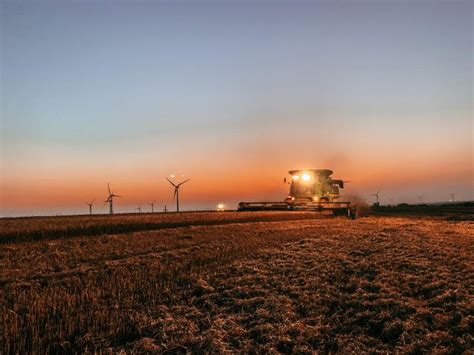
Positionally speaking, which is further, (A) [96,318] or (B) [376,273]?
(B) [376,273]

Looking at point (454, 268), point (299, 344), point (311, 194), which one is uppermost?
point (311, 194)

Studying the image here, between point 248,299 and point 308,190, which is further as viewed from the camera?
point 308,190

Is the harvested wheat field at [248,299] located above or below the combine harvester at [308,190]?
below

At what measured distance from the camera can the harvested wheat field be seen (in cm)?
625

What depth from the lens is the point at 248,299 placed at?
819 cm

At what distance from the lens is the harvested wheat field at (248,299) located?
6.25m

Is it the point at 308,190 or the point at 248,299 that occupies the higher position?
the point at 308,190

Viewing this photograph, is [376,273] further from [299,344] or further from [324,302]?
[299,344]

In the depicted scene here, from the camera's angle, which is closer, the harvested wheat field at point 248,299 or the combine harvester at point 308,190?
the harvested wheat field at point 248,299

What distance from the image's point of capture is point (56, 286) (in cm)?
927

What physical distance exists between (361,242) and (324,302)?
6.10 meters

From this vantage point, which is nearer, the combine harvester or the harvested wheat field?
the harvested wheat field

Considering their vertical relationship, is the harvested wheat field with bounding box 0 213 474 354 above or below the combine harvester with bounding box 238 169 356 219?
below

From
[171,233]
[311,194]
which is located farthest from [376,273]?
[311,194]
